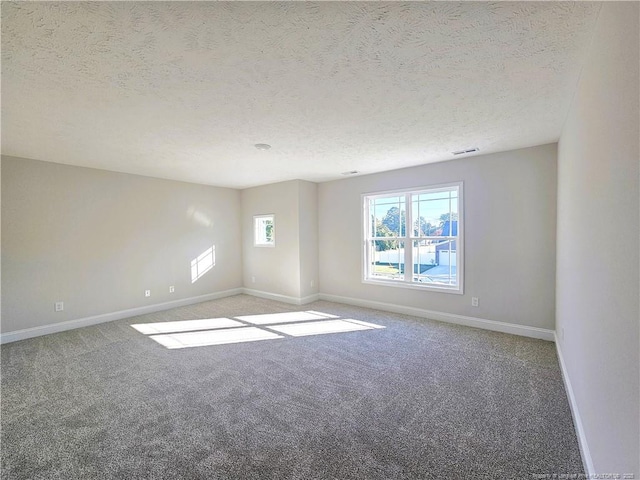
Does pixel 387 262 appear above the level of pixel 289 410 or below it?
above

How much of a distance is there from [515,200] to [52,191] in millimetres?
6372

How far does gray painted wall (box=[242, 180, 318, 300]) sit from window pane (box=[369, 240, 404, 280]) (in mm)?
1264

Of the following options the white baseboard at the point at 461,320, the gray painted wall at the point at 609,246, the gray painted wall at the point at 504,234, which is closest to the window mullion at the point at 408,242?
the gray painted wall at the point at 504,234

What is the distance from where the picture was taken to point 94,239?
439 cm

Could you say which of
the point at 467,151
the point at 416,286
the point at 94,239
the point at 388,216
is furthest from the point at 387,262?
the point at 94,239

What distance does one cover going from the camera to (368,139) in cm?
323

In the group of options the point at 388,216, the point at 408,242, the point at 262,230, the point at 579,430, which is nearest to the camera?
the point at 579,430

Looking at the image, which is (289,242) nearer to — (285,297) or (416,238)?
(285,297)

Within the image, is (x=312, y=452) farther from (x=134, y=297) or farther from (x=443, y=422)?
(x=134, y=297)

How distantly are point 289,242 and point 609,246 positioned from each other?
4.79 meters

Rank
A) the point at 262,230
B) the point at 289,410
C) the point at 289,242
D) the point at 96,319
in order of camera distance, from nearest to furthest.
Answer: the point at 289,410 < the point at 96,319 < the point at 289,242 < the point at 262,230

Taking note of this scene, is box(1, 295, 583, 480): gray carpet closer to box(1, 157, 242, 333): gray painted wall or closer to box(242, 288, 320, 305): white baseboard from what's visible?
box(1, 157, 242, 333): gray painted wall

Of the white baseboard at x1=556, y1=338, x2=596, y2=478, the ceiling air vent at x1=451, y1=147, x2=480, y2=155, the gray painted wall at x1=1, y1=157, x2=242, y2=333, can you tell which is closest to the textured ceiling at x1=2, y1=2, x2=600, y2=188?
the ceiling air vent at x1=451, y1=147, x2=480, y2=155

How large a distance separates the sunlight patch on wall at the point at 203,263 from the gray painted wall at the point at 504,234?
3.81 metres
